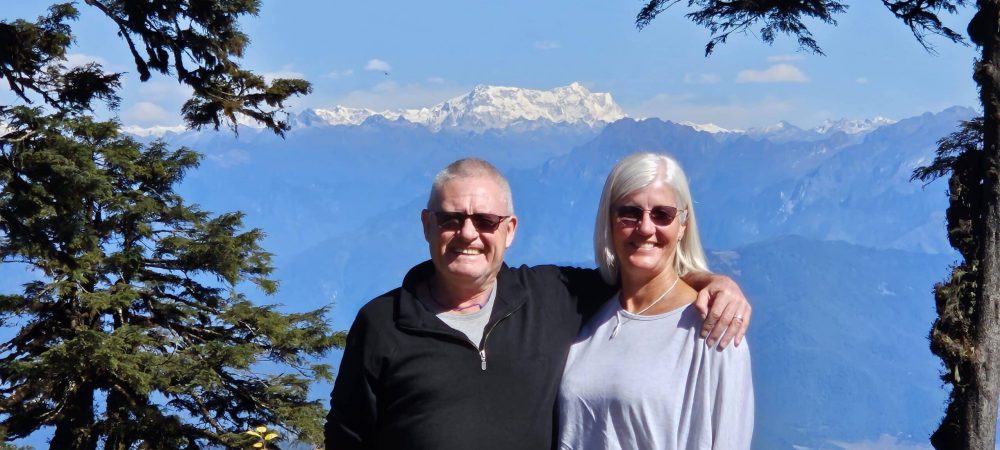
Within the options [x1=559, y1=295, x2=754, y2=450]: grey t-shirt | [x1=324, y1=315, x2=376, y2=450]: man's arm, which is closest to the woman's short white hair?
[x1=559, y1=295, x2=754, y2=450]: grey t-shirt

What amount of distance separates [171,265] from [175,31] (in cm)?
640

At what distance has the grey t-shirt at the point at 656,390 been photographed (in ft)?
6.32

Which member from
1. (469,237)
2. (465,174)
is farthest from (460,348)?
(465,174)

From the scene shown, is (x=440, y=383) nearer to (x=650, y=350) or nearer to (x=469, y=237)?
(x=469, y=237)

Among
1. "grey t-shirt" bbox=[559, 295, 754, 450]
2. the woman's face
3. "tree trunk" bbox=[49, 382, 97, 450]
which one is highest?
"tree trunk" bbox=[49, 382, 97, 450]

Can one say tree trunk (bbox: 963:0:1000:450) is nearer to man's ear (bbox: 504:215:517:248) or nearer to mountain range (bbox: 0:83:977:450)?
man's ear (bbox: 504:215:517:248)

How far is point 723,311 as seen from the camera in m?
1.96

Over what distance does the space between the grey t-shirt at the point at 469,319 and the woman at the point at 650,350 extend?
0.23 m

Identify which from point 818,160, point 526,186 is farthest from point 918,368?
point 526,186

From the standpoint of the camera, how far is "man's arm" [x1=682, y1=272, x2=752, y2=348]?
195cm

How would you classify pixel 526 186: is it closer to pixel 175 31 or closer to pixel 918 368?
pixel 918 368

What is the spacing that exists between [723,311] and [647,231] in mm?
270

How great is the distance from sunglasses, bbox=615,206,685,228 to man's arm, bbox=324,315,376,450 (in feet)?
2.19

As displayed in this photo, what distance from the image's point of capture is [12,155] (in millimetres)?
6164
